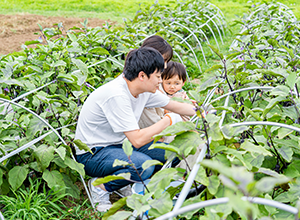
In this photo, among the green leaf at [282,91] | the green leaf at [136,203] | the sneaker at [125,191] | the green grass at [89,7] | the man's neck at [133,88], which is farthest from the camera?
the green grass at [89,7]

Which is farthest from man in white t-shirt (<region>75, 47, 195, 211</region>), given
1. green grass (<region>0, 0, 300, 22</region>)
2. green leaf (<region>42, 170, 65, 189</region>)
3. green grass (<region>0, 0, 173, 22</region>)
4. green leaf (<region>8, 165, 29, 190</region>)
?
green grass (<region>0, 0, 173, 22</region>)

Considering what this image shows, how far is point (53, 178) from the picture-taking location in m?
1.87

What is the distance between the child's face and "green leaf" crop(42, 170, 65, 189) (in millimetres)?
1290

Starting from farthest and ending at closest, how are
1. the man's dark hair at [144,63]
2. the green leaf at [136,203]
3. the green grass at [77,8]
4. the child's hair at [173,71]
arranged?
the green grass at [77,8]
the child's hair at [173,71]
the man's dark hair at [144,63]
the green leaf at [136,203]

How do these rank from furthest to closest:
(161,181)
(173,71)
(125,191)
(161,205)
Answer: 1. (173,71)
2. (125,191)
3. (161,181)
4. (161,205)

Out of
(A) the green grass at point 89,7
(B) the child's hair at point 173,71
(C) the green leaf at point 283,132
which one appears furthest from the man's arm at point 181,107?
(A) the green grass at point 89,7

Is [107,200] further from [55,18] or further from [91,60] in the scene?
[55,18]

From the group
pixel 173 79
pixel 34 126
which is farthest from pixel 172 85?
pixel 34 126

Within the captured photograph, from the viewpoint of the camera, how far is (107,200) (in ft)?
6.75

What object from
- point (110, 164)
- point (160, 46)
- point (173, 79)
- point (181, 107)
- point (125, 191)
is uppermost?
point (160, 46)

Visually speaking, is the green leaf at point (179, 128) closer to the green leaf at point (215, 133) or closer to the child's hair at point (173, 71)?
the green leaf at point (215, 133)

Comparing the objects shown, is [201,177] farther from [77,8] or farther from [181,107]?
[77,8]

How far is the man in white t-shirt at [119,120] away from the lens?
1925 mm

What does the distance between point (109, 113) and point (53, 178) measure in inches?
21.8
